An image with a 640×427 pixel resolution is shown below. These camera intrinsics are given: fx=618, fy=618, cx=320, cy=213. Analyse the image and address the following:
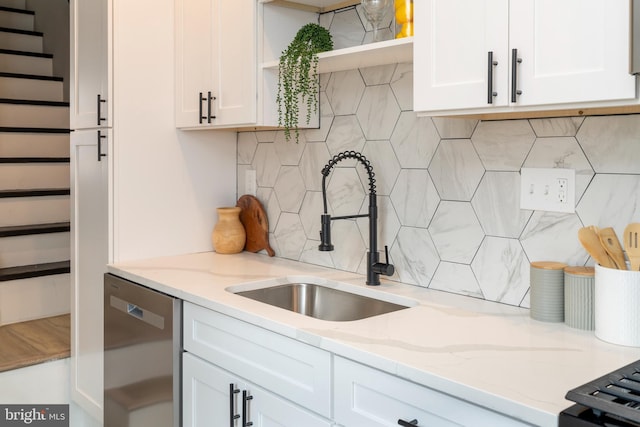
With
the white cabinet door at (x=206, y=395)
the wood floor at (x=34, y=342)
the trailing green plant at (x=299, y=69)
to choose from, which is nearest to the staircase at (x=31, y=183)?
the wood floor at (x=34, y=342)

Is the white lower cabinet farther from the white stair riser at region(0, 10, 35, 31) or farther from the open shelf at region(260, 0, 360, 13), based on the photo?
the white stair riser at region(0, 10, 35, 31)

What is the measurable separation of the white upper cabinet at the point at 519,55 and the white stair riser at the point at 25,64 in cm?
424

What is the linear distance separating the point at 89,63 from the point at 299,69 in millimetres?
1017

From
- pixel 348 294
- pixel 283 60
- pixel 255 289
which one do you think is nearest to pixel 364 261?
pixel 348 294

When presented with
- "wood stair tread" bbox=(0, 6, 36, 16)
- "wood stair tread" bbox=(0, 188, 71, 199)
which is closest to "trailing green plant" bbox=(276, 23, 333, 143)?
"wood stair tread" bbox=(0, 188, 71, 199)

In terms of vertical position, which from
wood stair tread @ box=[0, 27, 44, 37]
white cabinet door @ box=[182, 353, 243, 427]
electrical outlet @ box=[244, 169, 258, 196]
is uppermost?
wood stair tread @ box=[0, 27, 44, 37]

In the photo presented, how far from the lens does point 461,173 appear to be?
1.96 meters

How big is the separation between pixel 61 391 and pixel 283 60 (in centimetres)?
191

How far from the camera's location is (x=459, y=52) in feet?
5.07

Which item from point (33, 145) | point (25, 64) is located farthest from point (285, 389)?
point (25, 64)

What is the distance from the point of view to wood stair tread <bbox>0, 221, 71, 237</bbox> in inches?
143

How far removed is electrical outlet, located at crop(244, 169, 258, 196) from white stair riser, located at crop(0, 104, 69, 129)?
7.64 ft

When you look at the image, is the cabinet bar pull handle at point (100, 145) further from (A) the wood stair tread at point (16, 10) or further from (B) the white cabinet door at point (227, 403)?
(A) the wood stair tread at point (16, 10)

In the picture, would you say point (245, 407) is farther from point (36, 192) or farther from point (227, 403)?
point (36, 192)
